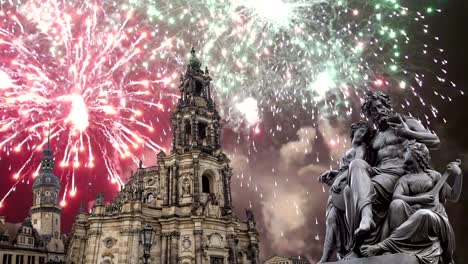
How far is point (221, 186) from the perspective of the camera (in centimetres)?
4262

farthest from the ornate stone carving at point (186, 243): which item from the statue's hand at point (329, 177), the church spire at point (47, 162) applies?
the church spire at point (47, 162)

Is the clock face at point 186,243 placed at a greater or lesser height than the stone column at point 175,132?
lesser

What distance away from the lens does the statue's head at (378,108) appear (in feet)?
19.6

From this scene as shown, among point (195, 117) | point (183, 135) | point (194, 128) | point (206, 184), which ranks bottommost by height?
point (206, 184)

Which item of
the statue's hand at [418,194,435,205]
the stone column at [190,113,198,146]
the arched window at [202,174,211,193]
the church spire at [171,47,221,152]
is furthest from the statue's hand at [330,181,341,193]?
the arched window at [202,174,211,193]

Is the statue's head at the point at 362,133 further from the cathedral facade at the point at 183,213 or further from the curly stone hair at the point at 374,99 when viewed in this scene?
the cathedral facade at the point at 183,213

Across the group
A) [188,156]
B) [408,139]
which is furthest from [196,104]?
[408,139]

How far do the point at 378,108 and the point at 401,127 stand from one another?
1.61ft

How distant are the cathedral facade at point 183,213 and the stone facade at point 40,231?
950 cm

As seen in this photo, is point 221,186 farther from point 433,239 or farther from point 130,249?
point 433,239

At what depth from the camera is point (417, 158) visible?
5.24 m

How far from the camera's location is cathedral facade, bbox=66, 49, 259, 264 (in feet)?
120

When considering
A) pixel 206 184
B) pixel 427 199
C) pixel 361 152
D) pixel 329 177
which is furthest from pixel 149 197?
pixel 427 199

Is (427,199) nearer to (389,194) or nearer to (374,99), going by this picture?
(389,194)
